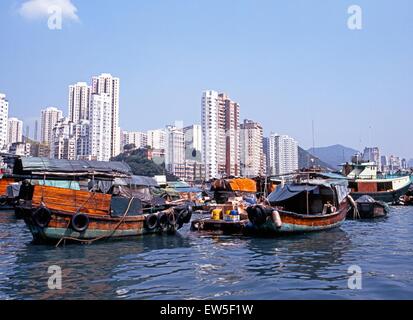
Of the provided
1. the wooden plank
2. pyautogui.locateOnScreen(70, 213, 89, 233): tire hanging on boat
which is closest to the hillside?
the wooden plank

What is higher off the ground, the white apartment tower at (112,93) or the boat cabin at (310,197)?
the white apartment tower at (112,93)

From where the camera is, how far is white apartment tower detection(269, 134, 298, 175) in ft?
435

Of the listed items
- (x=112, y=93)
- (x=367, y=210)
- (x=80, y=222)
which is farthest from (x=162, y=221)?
(x=112, y=93)

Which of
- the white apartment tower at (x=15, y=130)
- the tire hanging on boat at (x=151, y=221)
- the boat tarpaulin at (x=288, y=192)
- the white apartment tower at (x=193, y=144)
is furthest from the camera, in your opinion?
the white apartment tower at (x=15, y=130)

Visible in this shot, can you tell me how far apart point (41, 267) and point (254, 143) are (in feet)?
342

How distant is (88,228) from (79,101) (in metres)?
115

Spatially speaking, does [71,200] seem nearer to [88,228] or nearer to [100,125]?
[88,228]

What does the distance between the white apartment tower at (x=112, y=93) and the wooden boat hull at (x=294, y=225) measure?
9524 centimetres

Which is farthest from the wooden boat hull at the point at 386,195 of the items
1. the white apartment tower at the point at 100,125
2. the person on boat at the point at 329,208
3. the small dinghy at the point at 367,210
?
the white apartment tower at the point at 100,125

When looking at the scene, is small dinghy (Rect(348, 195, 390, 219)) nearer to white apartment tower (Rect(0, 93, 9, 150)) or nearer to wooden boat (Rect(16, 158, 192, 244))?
wooden boat (Rect(16, 158, 192, 244))

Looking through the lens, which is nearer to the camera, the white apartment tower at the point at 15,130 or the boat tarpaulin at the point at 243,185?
the boat tarpaulin at the point at 243,185

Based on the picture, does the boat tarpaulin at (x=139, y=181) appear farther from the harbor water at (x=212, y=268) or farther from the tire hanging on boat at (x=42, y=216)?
the tire hanging on boat at (x=42, y=216)

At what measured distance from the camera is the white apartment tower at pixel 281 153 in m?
133
